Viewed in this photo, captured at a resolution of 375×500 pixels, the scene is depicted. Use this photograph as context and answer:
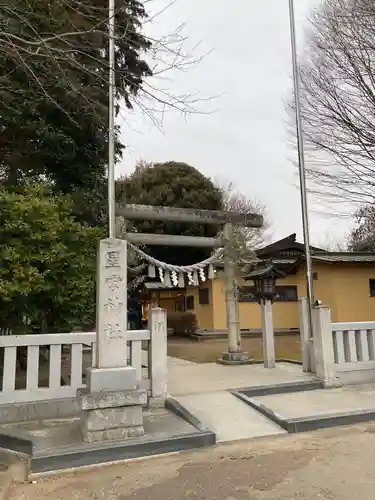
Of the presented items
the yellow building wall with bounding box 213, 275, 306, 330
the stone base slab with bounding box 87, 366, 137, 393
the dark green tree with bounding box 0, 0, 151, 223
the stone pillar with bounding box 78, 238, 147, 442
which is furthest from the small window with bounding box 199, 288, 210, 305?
the stone base slab with bounding box 87, 366, 137, 393

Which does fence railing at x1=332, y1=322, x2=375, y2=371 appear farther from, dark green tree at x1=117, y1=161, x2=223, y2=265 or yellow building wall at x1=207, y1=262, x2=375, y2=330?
dark green tree at x1=117, y1=161, x2=223, y2=265

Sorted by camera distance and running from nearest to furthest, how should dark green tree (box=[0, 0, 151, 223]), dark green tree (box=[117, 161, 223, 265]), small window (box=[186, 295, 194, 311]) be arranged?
dark green tree (box=[0, 0, 151, 223]), dark green tree (box=[117, 161, 223, 265]), small window (box=[186, 295, 194, 311])

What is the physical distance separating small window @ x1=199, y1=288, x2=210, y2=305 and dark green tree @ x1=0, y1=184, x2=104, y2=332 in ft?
40.1

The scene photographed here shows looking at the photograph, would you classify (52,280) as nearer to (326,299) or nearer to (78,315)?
(78,315)

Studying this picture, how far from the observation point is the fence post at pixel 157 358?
19.4 feet

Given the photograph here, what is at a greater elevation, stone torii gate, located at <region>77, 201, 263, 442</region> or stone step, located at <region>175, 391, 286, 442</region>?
stone torii gate, located at <region>77, 201, 263, 442</region>

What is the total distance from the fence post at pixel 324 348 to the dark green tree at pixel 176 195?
41.3 feet

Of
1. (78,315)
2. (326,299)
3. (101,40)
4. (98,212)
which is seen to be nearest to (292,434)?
(78,315)

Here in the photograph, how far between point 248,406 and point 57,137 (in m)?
6.68

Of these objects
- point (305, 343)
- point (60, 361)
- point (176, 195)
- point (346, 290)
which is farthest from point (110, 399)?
point (176, 195)

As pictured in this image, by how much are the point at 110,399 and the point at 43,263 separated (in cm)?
264

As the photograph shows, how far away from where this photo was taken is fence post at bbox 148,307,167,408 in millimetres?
5911

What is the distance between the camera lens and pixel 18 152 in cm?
895

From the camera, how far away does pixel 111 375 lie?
457 centimetres
